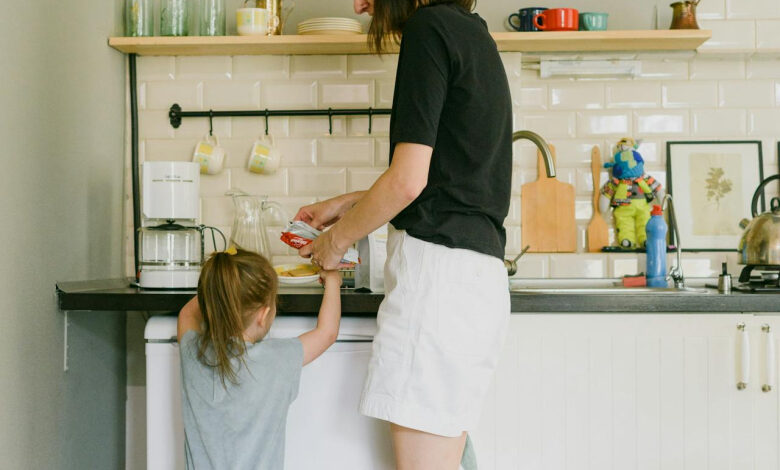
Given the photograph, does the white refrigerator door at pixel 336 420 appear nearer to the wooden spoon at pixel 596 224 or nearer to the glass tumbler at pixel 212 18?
the wooden spoon at pixel 596 224

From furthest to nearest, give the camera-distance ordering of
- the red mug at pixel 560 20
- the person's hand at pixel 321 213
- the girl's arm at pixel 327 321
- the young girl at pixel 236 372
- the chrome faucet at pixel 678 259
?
the red mug at pixel 560 20 → the chrome faucet at pixel 678 259 → the person's hand at pixel 321 213 → the girl's arm at pixel 327 321 → the young girl at pixel 236 372

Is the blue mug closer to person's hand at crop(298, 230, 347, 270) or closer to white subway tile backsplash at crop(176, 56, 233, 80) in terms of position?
white subway tile backsplash at crop(176, 56, 233, 80)

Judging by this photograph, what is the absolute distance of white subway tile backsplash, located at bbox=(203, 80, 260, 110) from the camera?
2572 mm

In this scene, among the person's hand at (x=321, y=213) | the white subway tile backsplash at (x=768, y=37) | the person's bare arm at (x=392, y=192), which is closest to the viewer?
→ the person's bare arm at (x=392, y=192)

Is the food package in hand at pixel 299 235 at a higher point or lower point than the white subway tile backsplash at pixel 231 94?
lower

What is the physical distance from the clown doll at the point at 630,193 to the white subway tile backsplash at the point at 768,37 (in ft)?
1.64

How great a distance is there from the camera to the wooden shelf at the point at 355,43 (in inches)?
93.3

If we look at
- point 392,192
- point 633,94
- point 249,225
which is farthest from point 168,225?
point 633,94

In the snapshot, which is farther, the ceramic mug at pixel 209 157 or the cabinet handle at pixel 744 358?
the ceramic mug at pixel 209 157

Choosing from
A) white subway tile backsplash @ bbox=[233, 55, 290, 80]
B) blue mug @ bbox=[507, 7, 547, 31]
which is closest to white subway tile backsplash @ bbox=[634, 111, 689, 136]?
blue mug @ bbox=[507, 7, 547, 31]

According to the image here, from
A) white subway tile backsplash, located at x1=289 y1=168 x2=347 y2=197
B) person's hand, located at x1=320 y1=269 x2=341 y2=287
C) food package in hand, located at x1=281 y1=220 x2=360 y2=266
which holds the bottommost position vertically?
person's hand, located at x1=320 y1=269 x2=341 y2=287

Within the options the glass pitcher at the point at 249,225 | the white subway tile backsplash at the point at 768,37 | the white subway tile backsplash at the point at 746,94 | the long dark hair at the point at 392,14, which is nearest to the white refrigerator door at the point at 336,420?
the glass pitcher at the point at 249,225

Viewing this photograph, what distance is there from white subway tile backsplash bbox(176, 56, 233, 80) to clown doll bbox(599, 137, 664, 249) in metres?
1.27

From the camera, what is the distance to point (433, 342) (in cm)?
142
